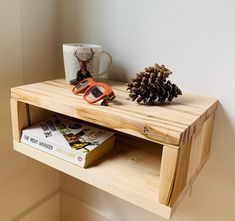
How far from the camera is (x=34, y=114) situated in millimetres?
775

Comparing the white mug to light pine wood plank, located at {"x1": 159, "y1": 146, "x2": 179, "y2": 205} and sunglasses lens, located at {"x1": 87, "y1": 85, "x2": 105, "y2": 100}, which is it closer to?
sunglasses lens, located at {"x1": 87, "y1": 85, "x2": 105, "y2": 100}

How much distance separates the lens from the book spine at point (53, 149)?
2.11 ft

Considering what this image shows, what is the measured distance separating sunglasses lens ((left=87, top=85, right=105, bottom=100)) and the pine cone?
7cm

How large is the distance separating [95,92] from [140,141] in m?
0.23

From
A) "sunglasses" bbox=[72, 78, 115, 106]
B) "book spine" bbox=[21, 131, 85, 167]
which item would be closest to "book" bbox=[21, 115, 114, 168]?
"book spine" bbox=[21, 131, 85, 167]

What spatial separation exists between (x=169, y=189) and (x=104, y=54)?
0.47 meters

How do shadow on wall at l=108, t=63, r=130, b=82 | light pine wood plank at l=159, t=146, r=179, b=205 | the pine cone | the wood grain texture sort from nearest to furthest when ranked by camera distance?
1. light pine wood plank at l=159, t=146, r=179, b=205
2. the pine cone
3. the wood grain texture
4. shadow on wall at l=108, t=63, r=130, b=82

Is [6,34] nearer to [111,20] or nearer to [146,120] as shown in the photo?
[111,20]

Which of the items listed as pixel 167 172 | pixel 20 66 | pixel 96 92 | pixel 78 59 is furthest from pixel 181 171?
pixel 20 66

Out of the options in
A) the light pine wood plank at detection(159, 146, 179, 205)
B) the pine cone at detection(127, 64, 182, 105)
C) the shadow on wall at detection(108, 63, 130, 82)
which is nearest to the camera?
the light pine wood plank at detection(159, 146, 179, 205)

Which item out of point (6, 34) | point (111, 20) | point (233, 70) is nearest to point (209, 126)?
point (233, 70)

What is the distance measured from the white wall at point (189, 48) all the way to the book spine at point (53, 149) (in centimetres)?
30

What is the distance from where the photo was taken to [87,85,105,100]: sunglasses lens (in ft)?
2.07

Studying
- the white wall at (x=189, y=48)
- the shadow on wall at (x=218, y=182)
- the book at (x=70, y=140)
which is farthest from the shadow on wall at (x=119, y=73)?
the shadow on wall at (x=218, y=182)
